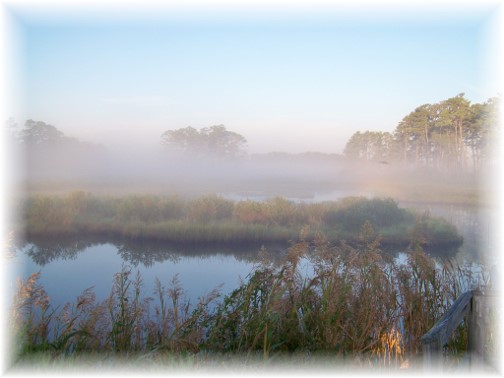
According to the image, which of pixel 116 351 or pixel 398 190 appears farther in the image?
pixel 398 190

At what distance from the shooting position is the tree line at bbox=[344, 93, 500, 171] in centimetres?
846

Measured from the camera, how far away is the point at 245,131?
318 inches

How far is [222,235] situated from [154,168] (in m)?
1.56

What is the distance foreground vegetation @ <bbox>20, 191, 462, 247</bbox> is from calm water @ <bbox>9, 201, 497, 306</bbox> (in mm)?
305

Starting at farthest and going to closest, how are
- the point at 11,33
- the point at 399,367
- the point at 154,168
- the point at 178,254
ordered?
the point at 154,168 < the point at 178,254 < the point at 11,33 < the point at 399,367

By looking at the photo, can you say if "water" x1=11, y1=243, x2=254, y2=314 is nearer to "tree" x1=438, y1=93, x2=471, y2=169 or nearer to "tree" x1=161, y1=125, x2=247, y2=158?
"tree" x1=161, y1=125, x2=247, y2=158

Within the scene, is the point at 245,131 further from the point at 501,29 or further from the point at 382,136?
the point at 501,29

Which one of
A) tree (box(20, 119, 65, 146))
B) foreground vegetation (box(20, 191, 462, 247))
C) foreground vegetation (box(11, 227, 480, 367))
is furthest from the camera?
foreground vegetation (box(20, 191, 462, 247))

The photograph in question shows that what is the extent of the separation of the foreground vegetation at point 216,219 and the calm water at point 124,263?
30cm

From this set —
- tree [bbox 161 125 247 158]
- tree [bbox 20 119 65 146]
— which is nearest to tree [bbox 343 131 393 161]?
tree [bbox 161 125 247 158]

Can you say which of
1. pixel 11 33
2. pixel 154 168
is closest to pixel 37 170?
pixel 154 168

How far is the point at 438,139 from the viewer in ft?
30.2

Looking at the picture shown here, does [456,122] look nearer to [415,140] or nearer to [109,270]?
[415,140]

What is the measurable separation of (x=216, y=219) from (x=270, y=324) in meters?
5.01
